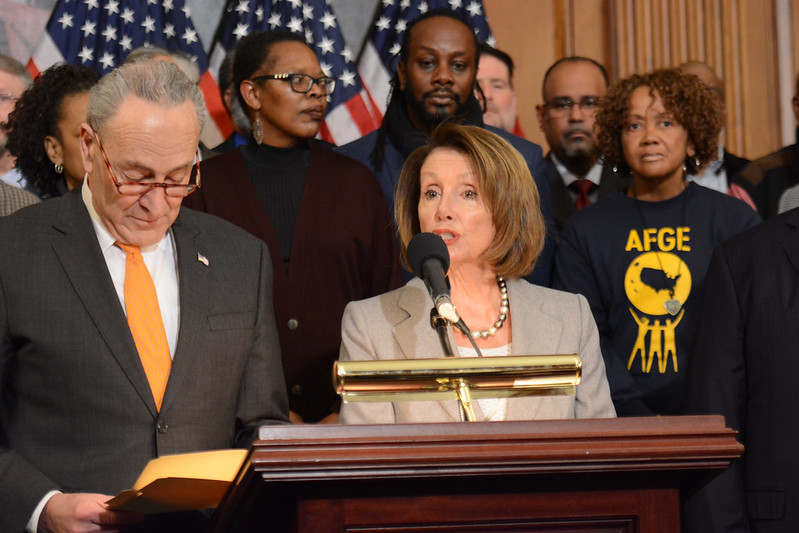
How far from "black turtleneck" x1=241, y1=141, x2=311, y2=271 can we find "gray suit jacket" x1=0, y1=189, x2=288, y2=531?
1113 mm

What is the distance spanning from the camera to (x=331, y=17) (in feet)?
17.9

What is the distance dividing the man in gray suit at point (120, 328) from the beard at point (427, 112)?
1.59 meters

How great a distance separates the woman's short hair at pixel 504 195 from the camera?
9.70ft

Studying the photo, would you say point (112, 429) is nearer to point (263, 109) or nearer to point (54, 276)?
point (54, 276)

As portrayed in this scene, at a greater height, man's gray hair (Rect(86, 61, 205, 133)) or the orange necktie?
man's gray hair (Rect(86, 61, 205, 133))

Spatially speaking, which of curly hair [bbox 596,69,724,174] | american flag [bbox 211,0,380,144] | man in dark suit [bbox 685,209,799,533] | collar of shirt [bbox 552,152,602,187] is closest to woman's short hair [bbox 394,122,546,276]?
man in dark suit [bbox 685,209,799,533]

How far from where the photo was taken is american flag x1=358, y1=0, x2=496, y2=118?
5516 mm

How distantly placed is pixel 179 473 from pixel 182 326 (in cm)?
65

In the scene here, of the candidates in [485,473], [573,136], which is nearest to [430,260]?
[485,473]

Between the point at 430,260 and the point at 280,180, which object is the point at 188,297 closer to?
the point at 430,260

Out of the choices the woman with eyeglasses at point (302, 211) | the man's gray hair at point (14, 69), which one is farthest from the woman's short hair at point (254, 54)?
the man's gray hair at point (14, 69)

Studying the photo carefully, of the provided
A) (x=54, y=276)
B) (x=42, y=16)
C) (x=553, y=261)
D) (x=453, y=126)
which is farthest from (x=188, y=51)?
(x=54, y=276)

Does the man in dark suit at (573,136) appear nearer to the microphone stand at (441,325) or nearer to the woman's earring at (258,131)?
the woman's earring at (258,131)

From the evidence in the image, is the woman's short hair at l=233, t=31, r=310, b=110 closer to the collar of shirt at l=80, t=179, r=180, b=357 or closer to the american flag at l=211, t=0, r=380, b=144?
the american flag at l=211, t=0, r=380, b=144
